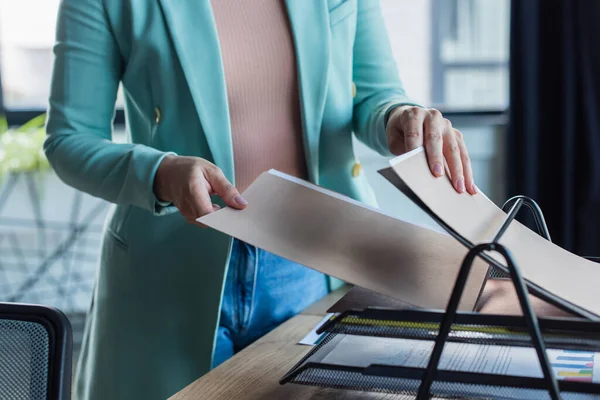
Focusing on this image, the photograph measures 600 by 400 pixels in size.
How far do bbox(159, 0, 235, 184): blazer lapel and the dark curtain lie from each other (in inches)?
64.3

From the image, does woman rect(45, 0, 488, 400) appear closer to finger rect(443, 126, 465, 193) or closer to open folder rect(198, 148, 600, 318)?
finger rect(443, 126, 465, 193)

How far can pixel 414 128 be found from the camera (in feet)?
2.81

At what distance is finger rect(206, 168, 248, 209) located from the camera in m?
0.70

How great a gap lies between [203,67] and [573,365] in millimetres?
A: 661

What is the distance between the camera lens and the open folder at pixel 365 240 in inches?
26.7

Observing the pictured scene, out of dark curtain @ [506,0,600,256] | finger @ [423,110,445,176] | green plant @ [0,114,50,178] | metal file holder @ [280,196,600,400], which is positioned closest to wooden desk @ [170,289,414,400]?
metal file holder @ [280,196,600,400]

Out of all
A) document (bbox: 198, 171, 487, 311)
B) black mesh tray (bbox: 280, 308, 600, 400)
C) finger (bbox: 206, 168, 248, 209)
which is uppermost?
finger (bbox: 206, 168, 248, 209)

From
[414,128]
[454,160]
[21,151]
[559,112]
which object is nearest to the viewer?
[454,160]

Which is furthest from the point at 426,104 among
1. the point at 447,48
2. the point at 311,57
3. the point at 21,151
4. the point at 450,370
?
the point at 450,370

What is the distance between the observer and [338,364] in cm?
71

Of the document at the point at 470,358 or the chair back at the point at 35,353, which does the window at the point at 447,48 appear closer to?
the document at the point at 470,358

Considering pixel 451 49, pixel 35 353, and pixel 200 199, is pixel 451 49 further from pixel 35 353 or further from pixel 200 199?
pixel 35 353

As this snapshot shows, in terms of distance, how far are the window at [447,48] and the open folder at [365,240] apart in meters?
2.26

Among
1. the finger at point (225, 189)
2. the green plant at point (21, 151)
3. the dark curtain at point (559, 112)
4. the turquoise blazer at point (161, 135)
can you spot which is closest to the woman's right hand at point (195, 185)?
the finger at point (225, 189)
